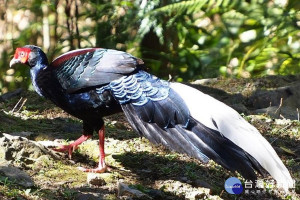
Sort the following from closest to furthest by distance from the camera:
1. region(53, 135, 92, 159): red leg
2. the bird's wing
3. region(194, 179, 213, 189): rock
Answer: region(194, 179, 213, 189): rock → the bird's wing → region(53, 135, 92, 159): red leg

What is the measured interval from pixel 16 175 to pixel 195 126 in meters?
1.17

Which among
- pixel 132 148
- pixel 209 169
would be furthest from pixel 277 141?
pixel 132 148

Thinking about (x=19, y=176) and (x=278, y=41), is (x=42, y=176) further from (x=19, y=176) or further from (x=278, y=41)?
(x=278, y=41)

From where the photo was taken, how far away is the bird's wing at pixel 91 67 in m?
4.39

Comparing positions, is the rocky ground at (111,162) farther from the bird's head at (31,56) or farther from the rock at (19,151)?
the bird's head at (31,56)

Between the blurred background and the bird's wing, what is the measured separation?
3417mm

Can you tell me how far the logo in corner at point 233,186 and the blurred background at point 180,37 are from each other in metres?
3.89

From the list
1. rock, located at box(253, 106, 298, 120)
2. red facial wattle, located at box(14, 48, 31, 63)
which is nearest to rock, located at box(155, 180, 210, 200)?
red facial wattle, located at box(14, 48, 31, 63)

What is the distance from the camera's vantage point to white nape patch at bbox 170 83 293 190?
12.7 ft

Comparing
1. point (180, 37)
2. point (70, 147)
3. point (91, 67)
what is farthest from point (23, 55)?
point (180, 37)

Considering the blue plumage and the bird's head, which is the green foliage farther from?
the blue plumage

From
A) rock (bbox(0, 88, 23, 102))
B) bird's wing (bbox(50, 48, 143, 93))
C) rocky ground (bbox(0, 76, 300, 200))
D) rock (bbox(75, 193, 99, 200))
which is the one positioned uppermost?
bird's wing (bbox(50, 48, 143, 93))

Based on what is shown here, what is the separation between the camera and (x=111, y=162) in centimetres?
469

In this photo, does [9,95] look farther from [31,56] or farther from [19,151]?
[19,151]
